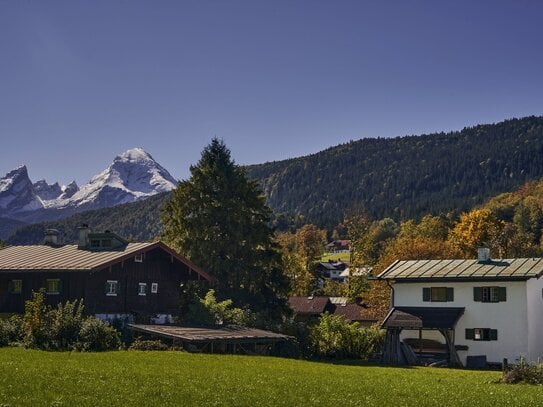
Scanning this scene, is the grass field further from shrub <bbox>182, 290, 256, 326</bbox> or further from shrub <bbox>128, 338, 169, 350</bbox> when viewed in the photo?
shrub <bbox>182, 290, 256, 326</bbox>

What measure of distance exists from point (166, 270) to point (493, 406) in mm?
35343

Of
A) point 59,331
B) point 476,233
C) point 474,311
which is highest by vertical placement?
point 476,233

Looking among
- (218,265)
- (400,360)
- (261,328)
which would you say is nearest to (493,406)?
(400,360)

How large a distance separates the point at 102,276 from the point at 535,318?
1143 inches

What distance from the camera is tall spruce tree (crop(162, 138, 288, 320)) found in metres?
59.5

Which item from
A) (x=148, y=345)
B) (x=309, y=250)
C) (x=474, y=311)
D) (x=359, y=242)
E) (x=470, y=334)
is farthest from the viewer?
(x=309, y=250)

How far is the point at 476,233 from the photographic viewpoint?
287ft

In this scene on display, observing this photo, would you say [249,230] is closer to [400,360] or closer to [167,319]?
[167,319]

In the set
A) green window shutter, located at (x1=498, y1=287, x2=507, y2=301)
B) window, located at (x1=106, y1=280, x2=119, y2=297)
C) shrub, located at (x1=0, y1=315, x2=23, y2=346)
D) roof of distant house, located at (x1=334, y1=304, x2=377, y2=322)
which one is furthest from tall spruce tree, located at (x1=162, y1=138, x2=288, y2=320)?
roof of distant house, located at (x1=334, y1=304, x2=377, y2=322)

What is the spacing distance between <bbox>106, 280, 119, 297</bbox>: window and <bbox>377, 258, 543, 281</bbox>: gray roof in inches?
749

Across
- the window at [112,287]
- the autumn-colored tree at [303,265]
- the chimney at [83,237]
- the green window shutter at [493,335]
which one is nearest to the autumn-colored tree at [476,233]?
the autumn-colored tree at [303,265]

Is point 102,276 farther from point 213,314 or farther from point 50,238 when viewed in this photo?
point 50,238

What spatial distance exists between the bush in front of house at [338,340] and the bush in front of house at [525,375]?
17419 mm

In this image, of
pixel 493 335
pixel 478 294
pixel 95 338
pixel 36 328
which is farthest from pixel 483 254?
pixel 36 328
